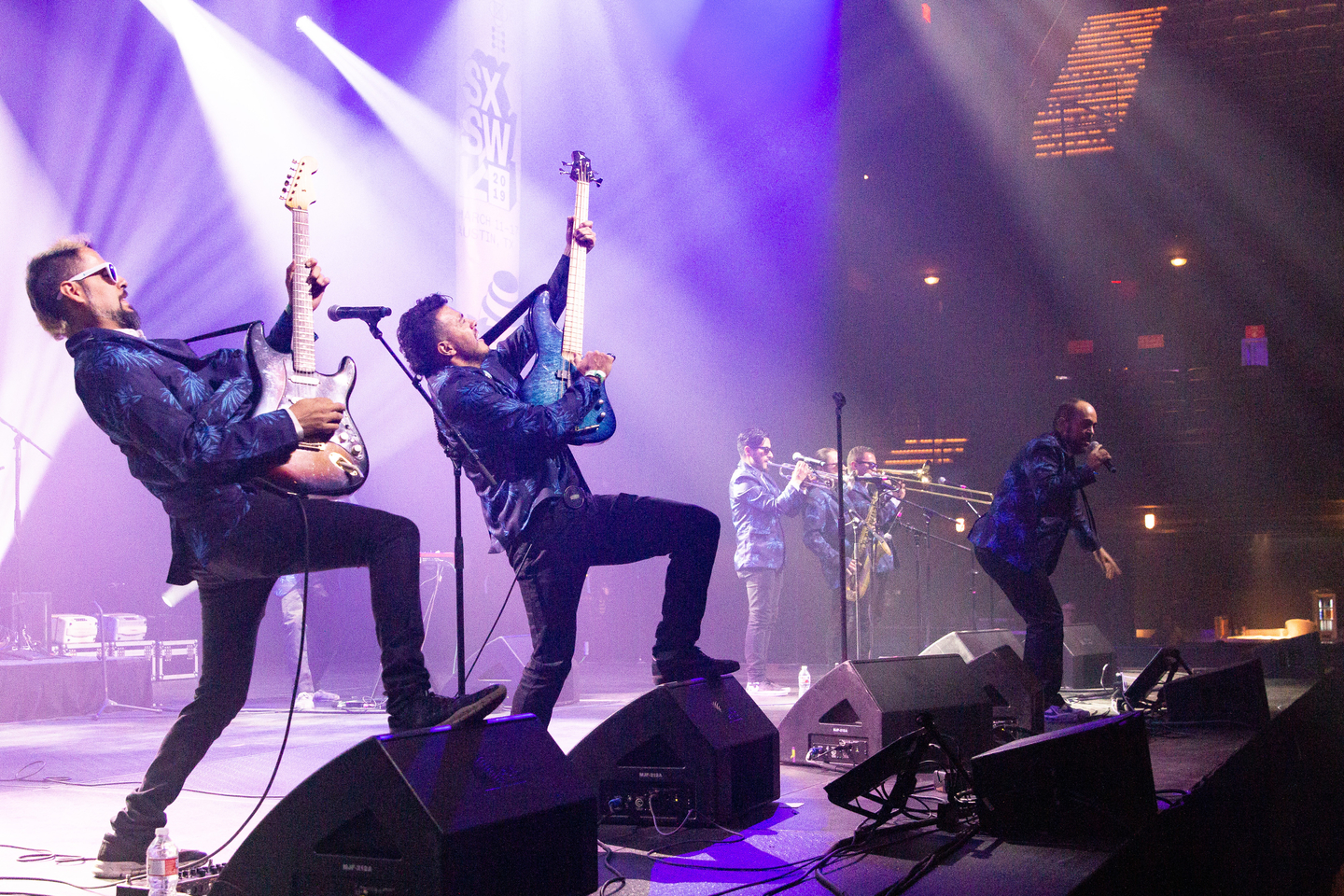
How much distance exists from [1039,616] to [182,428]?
4.94m

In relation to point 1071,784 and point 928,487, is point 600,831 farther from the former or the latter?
point 928,487

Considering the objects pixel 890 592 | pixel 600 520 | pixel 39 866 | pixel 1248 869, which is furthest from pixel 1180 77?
pixel 39 866

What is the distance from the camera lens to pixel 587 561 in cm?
365

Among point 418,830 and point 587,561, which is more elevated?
point 587,561

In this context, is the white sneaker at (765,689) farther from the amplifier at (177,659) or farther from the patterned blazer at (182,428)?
the patterned blazer at (182,428)

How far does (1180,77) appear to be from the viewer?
1400 centimetres

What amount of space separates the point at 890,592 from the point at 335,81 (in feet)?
27.8

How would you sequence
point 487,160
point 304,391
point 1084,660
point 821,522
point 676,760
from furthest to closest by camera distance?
1. point 487,160
2. point 821,522
3. point 1084,660
4. point 676,760
5. point 304,391

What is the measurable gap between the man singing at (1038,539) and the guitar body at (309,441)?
4131mm

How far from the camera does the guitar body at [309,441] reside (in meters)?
3.14

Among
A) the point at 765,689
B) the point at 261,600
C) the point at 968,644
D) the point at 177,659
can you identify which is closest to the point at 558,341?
the point at 261,600

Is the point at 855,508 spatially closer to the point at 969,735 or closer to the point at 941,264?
the point at 969,735

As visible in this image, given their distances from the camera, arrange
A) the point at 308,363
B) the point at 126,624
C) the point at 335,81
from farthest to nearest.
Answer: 1. the point at 335,81
2. the point at 126,624
3. the point at 308,363

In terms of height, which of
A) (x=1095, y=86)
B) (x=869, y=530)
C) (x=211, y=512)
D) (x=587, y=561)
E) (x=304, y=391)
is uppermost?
(x=1095, y=86)
